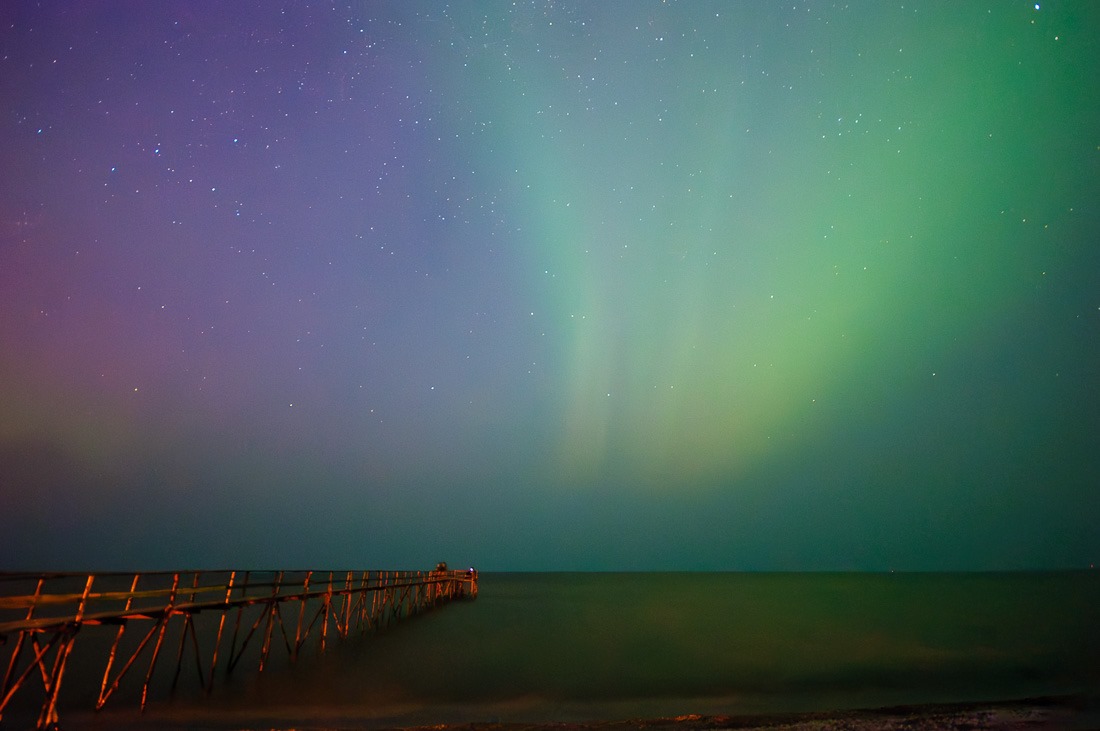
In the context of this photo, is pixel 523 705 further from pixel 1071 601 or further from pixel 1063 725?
pixel 1071 601

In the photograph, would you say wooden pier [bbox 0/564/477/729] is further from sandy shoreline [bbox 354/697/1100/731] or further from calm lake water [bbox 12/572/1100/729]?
sandy shoreline [bbox 354/697/1100/731]

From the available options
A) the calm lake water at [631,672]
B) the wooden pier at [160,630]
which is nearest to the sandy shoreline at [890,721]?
the calm lake water at [631,672]

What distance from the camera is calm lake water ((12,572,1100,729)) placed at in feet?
51.7

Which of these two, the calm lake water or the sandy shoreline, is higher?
the calm lake water

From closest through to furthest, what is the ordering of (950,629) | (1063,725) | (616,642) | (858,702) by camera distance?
(1063,725), (858,702), (616,642), (950,629)

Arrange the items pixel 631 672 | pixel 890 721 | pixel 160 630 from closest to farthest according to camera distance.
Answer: pixel 890 721 → pixel 160 630 → pixel 631 672

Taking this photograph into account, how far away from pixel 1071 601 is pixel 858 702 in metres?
54.0

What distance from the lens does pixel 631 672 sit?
21500 mm

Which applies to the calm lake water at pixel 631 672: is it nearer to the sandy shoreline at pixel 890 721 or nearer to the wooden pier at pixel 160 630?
the wooden pier at pixel 160 630

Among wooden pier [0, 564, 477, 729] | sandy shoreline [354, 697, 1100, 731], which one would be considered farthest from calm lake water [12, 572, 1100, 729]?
sandy shoreline [354, 697, 1100, 731]

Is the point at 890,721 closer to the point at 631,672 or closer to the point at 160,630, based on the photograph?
the point at 631,672

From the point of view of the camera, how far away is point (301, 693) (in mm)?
17297

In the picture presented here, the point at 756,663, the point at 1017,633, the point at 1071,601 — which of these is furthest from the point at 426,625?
the point at 1071,601

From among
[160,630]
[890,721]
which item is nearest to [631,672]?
[890,721]
